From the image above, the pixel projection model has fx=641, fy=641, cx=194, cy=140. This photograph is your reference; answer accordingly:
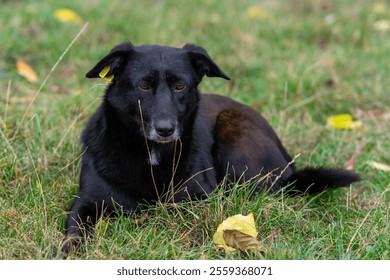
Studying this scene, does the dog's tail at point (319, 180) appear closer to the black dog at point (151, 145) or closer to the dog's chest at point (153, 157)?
the black dog at point (151, 145)

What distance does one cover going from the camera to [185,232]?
3324mm

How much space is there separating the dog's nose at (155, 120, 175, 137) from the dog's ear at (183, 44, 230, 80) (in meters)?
0.49

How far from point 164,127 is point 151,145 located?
35 cm

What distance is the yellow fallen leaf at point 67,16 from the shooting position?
6633 millimetres

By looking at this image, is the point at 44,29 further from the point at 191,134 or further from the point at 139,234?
the point at 139,234

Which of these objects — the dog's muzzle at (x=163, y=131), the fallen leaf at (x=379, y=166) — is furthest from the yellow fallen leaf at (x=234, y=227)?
the fallen leaf at (x=379, y=166)

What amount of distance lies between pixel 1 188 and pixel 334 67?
3525 mm

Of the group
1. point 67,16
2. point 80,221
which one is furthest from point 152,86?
point 67,16

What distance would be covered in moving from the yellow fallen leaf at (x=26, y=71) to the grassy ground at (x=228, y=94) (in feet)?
0.20

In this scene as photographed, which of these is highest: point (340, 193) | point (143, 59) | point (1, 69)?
point (143, 59)

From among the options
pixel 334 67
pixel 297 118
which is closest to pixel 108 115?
pixel 297 118

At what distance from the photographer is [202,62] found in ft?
11.7

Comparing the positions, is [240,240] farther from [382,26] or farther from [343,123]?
[382,26]

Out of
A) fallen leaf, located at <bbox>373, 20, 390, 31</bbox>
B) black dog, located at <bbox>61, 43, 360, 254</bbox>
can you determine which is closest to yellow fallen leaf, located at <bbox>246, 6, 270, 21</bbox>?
fallen leaf, located at <bbox>373, 20, 390, 31</bbox>
